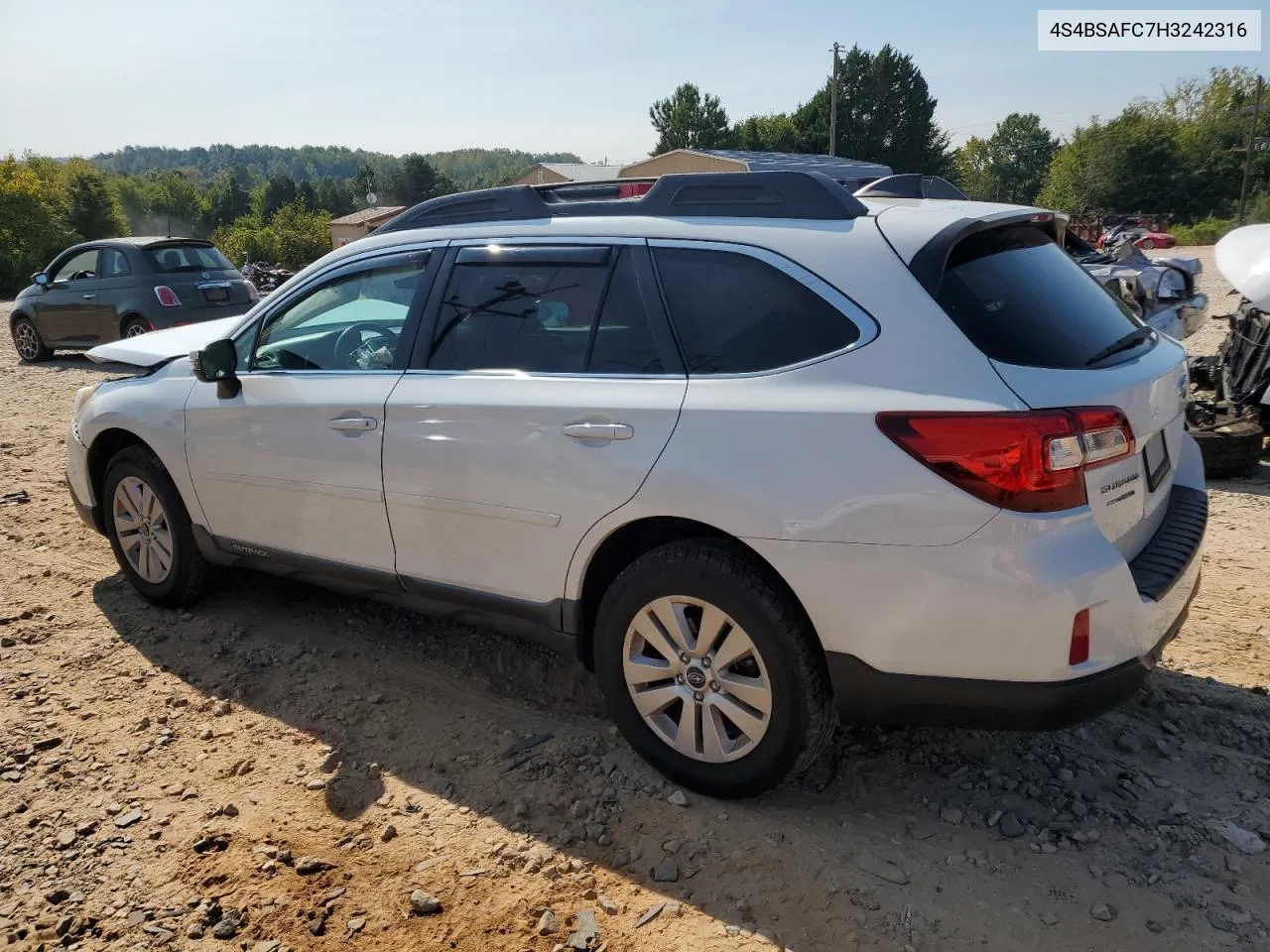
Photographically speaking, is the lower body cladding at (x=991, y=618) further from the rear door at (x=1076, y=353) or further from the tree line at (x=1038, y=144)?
the tree line at (x=1038, y=144)

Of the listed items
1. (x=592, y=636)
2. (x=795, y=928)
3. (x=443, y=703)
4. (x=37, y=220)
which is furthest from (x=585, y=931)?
(x=37, y=220)

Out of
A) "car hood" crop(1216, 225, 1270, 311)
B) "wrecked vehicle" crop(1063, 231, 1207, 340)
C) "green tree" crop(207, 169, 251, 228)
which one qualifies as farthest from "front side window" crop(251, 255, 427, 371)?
"green tree" crop(207, 169, 251, 228)

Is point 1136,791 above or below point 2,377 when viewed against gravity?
below

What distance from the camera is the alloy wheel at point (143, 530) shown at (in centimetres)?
462

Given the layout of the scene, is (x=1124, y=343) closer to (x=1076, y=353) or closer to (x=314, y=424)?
(x=1076, y=353)

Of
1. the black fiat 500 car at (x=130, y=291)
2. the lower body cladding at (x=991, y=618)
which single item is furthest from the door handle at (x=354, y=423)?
the black fiat 500 car at (x=130, y=291)

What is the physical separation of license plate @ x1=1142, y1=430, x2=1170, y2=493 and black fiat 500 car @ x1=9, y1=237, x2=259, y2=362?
467 inches

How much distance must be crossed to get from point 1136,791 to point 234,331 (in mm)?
4020

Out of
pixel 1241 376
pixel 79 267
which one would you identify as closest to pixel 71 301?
pixel 79 267

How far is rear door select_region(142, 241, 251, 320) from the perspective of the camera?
12.4m

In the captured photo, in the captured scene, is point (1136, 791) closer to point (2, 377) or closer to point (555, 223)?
point (555, 223)

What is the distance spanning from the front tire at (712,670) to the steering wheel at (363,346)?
1422 mm

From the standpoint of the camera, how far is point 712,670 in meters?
2.90

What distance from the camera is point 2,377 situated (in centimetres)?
1254
